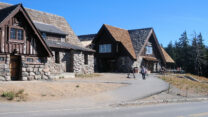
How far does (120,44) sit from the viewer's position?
38.7 metres

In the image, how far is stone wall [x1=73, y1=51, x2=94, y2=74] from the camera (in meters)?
29.0

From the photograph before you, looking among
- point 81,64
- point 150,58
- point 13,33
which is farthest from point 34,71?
point 150,58

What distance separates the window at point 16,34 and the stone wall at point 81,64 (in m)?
9.85

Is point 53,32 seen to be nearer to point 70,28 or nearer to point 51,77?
point 70,28

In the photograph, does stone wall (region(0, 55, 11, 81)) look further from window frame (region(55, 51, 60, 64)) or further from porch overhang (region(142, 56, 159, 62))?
porch overhang (region(142, 56, 159, 62))

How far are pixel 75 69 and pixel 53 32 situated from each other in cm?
511

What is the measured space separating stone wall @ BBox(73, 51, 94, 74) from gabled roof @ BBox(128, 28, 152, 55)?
9.80 m

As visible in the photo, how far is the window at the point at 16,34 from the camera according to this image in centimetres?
1911

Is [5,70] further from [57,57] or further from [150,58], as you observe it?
[150,58]

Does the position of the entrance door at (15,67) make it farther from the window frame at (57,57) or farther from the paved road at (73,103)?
the paved road at (73,103)

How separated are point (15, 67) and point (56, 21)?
49.7 feet

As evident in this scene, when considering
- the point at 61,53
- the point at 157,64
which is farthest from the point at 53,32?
the point at 157,64

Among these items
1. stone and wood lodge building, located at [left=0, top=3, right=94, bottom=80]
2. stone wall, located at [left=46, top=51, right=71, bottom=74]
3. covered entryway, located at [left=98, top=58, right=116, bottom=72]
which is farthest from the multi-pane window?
covered entryway, located at [left=98, top=58, right=116, bottom=72]

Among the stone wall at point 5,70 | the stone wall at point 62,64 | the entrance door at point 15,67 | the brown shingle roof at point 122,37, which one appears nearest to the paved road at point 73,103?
the stone wall at point 5,70
